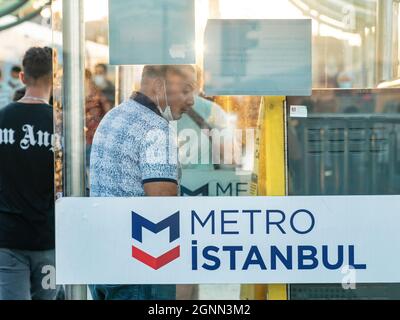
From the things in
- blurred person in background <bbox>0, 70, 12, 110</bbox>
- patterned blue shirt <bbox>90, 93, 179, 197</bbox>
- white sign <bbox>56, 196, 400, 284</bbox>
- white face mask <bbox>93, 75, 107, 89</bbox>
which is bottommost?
white sign <bbox>56, 196, 400, 284</bbox>

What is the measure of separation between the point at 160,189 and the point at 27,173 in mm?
609

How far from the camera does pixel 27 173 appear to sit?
9.75 ft

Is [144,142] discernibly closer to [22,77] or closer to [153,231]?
[153,231]

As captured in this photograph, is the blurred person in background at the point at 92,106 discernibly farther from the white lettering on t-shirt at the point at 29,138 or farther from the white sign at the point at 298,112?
the white sign at the point at 298,112

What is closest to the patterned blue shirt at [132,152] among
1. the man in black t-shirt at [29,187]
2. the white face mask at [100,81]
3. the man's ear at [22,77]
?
the white face mask at [100,81]

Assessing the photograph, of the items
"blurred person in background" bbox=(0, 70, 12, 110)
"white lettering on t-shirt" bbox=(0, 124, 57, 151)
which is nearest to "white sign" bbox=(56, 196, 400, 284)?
"white lettering on t-shirt" bbox=(0, 124, 57, 151)

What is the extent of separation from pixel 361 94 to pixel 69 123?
3.66 ft

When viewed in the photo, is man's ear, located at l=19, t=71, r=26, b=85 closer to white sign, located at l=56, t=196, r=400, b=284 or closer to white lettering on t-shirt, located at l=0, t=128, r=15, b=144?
white lettering on t-shirt, located at l=0, t=128, r=15, b=144

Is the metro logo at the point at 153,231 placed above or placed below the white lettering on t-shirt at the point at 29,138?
below

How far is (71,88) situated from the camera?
2738 millimetres

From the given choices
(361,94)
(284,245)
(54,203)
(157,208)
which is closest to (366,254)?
(284,245)

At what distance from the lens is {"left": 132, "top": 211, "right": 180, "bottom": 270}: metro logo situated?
2.73 meters

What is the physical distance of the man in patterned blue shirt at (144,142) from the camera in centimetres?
273

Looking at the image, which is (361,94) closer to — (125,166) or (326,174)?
(326,174)
